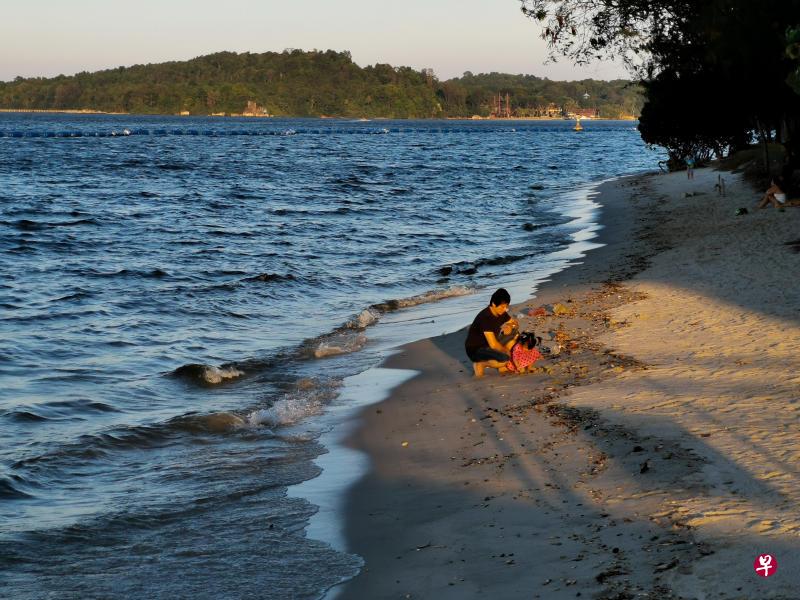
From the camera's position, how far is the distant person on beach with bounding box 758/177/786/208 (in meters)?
26.7

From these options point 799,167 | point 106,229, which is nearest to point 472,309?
point 799,167

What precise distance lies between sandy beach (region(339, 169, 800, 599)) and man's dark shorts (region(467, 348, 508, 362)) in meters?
0.27

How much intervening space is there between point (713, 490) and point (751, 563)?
139 cm

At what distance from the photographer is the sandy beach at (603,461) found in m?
6.30

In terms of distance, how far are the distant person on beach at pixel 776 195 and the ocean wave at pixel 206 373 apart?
17.9 metres

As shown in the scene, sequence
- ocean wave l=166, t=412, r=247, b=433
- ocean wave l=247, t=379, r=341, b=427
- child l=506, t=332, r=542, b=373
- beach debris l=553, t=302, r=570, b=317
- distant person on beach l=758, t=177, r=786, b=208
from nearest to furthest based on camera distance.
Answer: ocean wave l=166, t=412, r=247, b=433 → ocean wave l=247, t=379, r=341, b=427 → child l=506, t=332, r=542, b=373 → beach debris l=553, t=302, r=570, b=317 → distant person on beach l=758, t=177, r=786, b=208

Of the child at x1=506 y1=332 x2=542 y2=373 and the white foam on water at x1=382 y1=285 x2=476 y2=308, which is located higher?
the child at x1=506 y1=332 x2=542 y2=373

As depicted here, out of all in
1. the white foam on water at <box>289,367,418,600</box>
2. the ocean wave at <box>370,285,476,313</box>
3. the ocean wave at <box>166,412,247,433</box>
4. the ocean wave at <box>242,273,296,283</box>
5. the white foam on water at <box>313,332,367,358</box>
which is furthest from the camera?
the ocean wave at <box>242,273,296,283</box>

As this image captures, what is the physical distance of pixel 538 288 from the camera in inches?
769

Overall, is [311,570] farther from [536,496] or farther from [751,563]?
[751,563]

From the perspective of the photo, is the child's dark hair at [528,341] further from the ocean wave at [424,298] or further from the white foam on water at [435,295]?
the white foam on water at [435,295]
